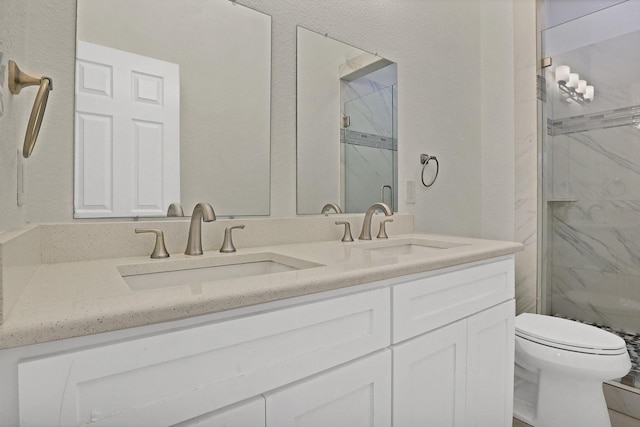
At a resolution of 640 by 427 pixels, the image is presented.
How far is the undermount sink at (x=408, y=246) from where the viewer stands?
4.71ft

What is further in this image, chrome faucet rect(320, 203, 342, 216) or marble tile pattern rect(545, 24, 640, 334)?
marble tile pattern rect(545, 24, 640, 334)

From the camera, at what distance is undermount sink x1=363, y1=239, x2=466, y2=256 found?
1.43 meters

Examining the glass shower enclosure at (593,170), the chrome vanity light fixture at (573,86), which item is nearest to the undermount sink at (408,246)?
the glass shower enclosure at (593,170)

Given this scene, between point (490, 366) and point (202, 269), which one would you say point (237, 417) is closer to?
point (202, 269)

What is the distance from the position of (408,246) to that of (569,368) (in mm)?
791

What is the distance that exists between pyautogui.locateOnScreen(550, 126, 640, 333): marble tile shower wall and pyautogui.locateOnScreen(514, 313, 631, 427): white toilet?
86 cm

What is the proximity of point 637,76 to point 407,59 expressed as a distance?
1.44 m

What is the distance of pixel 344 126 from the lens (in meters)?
1.62

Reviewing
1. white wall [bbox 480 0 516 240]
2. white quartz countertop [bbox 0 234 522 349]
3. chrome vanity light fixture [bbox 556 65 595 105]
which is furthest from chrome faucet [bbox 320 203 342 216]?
chrome vanity light fixture [bbox 556 65 595 105]

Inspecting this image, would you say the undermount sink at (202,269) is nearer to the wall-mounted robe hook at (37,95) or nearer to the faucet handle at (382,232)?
the wall-mounted robe hook at (37,95)

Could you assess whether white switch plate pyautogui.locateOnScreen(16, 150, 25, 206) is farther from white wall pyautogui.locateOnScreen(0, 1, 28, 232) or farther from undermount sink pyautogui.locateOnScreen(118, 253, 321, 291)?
undermount sink pyautogui.locateOnScreen(118, 253, 321, 291)

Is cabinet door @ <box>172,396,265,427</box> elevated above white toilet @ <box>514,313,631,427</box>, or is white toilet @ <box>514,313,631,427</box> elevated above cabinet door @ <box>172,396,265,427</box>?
cabinet door @ <box>172,396,265,427</box>

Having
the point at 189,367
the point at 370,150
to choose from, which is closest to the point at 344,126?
the point at 370,150

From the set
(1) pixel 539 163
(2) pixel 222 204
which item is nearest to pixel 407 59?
(1) pixel 539 163
